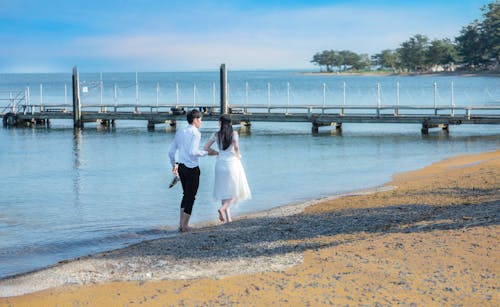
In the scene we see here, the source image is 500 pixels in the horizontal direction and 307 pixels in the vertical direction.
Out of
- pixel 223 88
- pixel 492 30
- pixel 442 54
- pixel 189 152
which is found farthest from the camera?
pixel 442 54

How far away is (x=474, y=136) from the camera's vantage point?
115 ft

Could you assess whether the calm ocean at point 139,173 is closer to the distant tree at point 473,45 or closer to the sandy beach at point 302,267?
the sandy beach at point 302,267

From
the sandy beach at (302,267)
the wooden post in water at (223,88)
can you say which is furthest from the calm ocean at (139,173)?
the wooden post in water at (223,88)

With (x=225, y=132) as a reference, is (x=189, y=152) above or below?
below

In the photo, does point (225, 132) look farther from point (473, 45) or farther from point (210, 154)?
point (473, 45)

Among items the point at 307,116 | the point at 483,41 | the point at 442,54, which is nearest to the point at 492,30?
the point at 483,41

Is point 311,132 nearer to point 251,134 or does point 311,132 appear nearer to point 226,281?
point 251,134

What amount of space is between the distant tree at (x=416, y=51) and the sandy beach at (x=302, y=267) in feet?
525

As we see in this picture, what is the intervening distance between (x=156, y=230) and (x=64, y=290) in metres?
4.88

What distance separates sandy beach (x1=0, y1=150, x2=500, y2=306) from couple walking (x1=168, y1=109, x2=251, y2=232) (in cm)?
61

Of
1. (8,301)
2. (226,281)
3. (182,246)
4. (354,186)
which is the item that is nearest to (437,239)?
(226,281)

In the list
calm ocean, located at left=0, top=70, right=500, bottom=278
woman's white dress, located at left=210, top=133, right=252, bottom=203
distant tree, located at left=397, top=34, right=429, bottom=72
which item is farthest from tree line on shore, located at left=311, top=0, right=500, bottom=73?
woman's white dress, located at left=210, top=133, right=252, bottom=203

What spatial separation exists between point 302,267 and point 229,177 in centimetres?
337

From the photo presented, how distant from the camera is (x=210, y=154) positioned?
10375 millimetres
